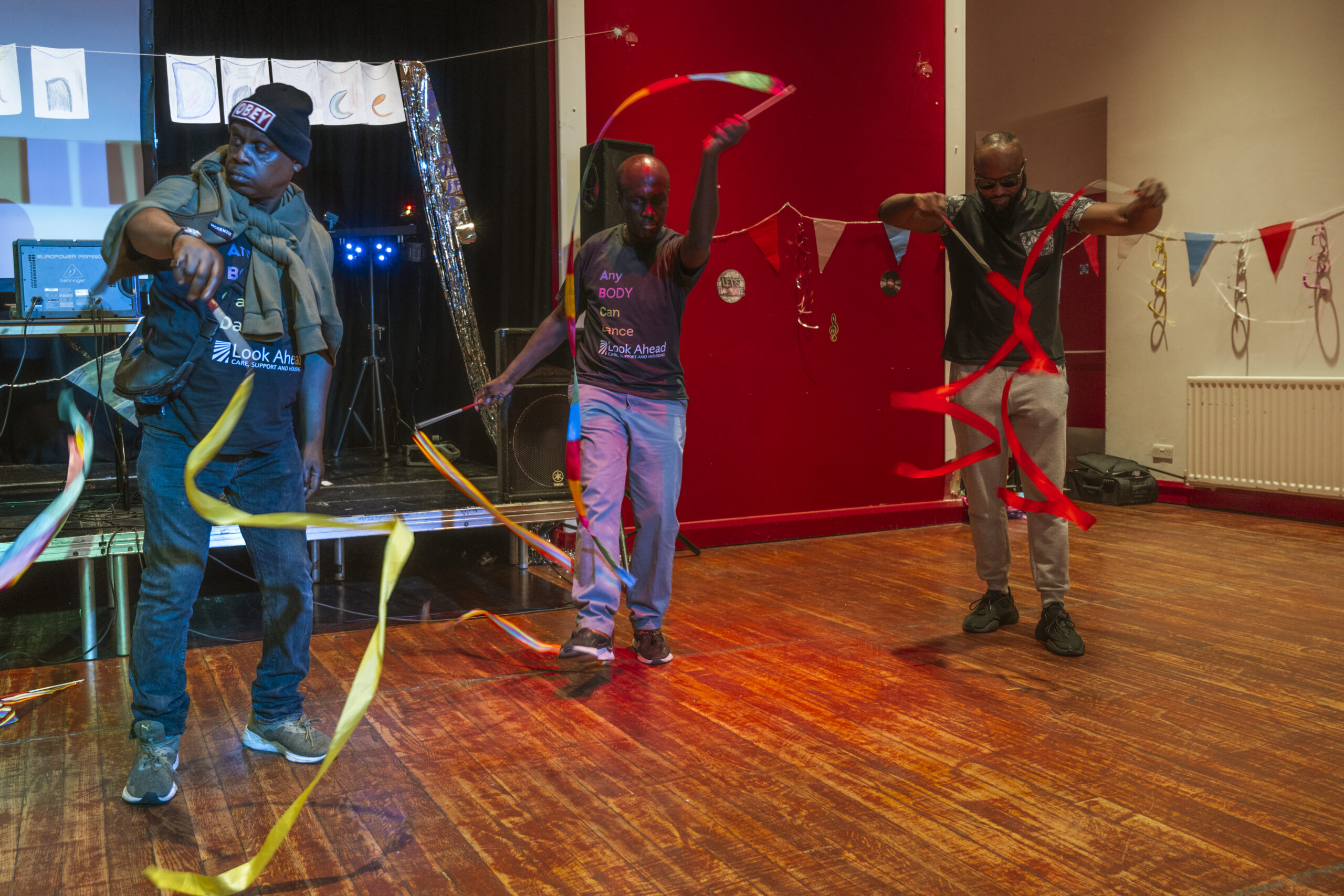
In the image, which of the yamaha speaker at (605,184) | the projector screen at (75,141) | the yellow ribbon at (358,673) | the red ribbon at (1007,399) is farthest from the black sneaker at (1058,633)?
the projector screen at (75,141)

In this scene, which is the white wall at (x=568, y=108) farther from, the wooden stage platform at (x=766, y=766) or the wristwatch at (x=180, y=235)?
the wristwatch at (x=180, y=235)

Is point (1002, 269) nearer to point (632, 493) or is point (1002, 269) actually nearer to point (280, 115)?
point (632, 493)

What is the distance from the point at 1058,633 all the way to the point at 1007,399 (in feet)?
2.79

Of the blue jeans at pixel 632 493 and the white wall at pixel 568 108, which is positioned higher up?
the white wall at pixel 568 108

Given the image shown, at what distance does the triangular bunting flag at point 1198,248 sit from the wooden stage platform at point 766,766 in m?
3.68

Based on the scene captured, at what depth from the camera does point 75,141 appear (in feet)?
19.0

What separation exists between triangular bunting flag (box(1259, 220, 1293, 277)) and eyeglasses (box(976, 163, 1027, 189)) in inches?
163

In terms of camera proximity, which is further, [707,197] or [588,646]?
[588,646]

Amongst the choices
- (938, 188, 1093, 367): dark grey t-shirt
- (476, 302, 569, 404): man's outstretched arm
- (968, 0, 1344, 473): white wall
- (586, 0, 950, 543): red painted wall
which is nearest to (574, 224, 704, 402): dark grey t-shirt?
(476, 302, 569, 404): man's outstretched arm

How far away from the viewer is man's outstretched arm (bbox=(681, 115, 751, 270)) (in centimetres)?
295

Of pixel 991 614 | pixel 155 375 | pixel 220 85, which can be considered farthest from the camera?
pixel 220 85

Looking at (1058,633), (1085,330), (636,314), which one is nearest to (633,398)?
(636,314)

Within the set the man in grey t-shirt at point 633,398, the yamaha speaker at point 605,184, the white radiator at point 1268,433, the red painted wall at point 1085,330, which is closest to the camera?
the man in grey t-shirt at point 633,398

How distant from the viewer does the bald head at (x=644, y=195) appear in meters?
3.27
